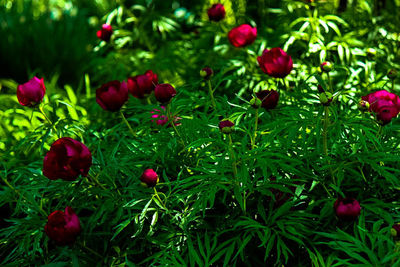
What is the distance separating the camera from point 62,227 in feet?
4.77

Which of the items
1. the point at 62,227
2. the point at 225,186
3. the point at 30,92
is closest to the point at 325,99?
the point at 225,186

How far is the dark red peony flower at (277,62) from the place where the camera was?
170cm

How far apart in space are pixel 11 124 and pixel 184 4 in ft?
6.35

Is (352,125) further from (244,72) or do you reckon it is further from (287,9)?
(287,9)

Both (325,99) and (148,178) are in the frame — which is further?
(148,178)

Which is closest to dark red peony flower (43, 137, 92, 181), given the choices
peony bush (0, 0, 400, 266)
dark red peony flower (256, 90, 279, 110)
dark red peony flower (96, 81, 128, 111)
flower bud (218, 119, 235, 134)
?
peony bush (0, 0, 400, 266)

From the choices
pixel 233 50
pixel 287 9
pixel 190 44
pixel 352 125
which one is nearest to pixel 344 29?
pixel 287 9

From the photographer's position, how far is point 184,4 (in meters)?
4.04

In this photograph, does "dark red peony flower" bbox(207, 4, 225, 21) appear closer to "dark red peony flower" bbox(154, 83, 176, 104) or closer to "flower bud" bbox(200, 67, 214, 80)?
"flower bud" bbox(200, 67, 214, 80)

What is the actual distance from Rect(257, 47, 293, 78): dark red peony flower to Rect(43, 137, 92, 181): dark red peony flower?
709mm

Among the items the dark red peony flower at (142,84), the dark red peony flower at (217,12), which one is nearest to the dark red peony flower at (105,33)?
the dark red peony flower at (217,12)

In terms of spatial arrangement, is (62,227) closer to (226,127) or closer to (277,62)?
(226,127)

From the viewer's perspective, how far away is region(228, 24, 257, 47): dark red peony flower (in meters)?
2.18

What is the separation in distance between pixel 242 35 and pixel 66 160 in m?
1.09
